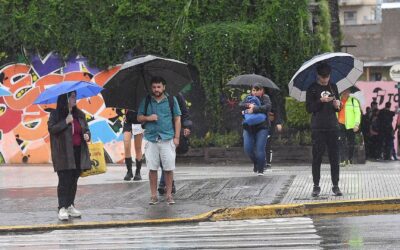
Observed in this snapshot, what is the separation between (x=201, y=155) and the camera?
18891 mm

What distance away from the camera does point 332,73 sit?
11.8 metres

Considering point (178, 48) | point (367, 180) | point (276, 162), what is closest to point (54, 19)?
point (178, 48)

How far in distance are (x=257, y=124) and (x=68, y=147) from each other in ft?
16.6

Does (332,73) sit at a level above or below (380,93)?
above

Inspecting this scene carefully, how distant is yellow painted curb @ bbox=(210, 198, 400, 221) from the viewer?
33.0ft

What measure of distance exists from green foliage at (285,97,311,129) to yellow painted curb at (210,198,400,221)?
8344 millimetres

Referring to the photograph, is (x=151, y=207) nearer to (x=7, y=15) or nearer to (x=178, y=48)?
(x=178, y=48)

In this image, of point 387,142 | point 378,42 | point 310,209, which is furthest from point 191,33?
point 378,42

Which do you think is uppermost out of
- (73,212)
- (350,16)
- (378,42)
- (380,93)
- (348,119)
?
(350,16)

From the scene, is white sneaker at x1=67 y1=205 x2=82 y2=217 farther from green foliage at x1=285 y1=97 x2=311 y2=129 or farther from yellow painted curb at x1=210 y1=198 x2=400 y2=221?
green foliage at x1=285 y1=97 x2=311 y2=129

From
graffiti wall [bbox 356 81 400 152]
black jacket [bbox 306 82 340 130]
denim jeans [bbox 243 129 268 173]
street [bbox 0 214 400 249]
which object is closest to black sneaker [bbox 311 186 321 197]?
black jacket [bbox 306 82 340 130]

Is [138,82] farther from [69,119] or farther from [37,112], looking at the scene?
[37,112]

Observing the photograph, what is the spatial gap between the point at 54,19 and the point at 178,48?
10.7 feet

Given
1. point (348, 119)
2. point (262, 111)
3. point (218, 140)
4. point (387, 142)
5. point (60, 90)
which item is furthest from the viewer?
point (387, 142)
